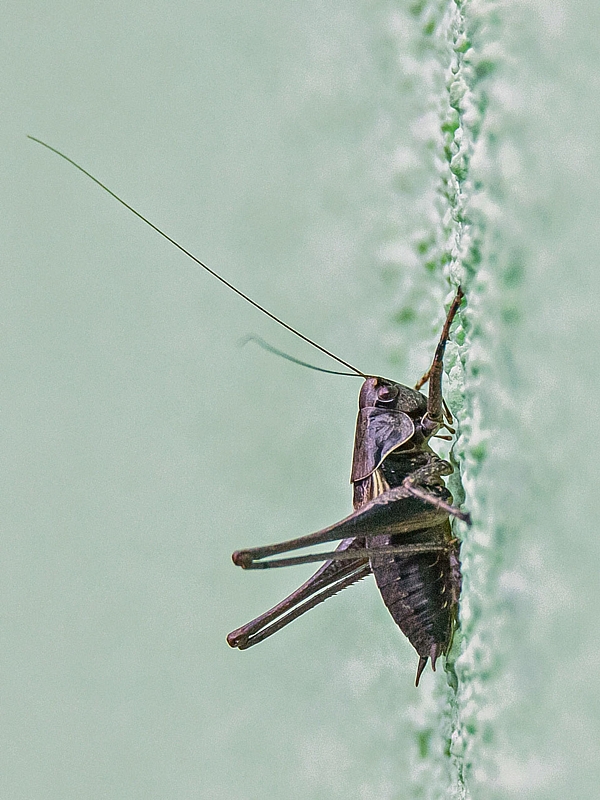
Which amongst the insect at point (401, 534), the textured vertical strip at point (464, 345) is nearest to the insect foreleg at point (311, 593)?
the insect at point (401, 534)

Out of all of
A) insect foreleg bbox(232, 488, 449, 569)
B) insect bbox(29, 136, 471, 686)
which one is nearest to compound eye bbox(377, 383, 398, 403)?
insect bbox(29, 136, 471, 686)

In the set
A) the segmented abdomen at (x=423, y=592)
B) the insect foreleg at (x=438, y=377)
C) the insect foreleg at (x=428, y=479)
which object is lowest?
the segmented abdomen at (x=423, y=592)

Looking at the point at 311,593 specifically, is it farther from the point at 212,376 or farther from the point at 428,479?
the point at 212,376

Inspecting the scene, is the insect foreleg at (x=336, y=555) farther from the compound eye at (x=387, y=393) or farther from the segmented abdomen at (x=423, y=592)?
the compound eye at (x=387, y=393)

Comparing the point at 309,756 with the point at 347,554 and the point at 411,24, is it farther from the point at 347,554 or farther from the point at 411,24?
the point at 411,24

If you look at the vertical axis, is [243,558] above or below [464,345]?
below

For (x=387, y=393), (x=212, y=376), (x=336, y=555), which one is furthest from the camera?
(x=212, y=376)

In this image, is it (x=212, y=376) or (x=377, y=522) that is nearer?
(x=377, y=522)

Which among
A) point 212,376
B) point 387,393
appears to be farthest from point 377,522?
point 212,376
